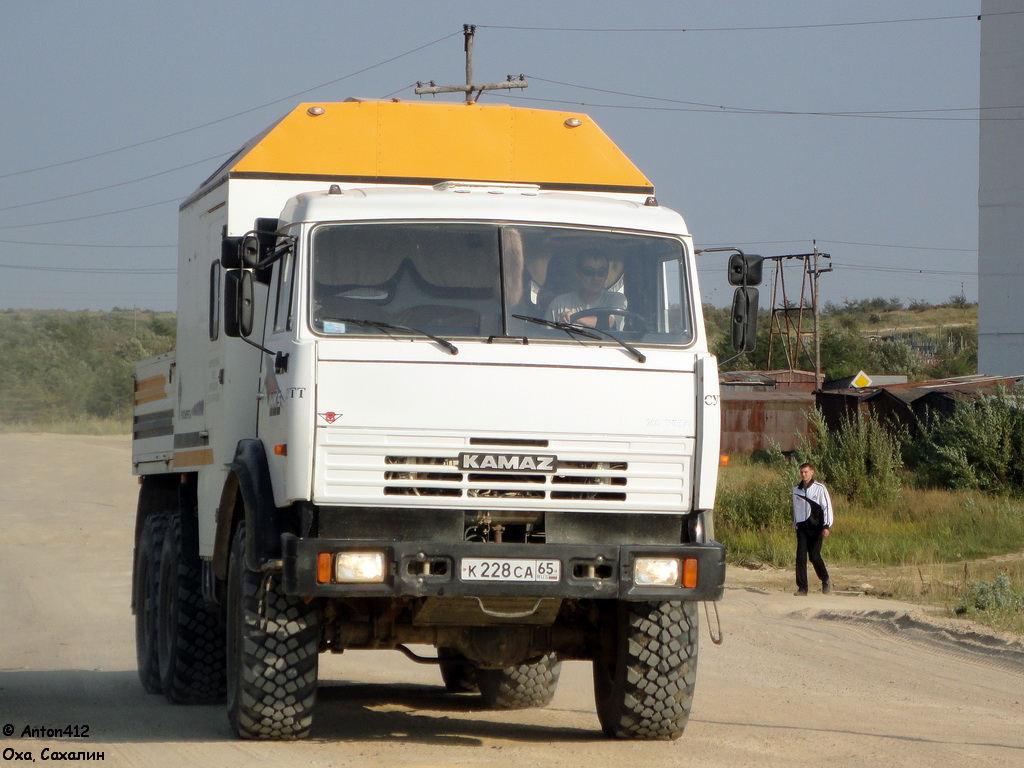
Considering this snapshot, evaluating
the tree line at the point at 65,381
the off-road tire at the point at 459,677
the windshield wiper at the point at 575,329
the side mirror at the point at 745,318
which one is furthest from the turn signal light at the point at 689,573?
the tree line at the point at 65,381

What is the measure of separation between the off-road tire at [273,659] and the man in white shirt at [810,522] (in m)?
11.1

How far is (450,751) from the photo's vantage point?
6980 millimetres

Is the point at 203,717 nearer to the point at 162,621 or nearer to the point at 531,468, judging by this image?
the point at 162,621

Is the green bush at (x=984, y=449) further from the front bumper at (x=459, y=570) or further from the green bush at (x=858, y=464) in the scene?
the front bumper at (x=459, y=570)

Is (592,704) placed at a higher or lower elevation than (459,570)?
lower

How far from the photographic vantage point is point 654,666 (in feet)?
23.0

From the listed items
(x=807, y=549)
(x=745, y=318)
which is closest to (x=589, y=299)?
→ (x=745, y=318)

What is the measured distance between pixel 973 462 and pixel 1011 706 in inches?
729

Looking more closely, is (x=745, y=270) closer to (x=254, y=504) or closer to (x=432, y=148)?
(x=432, y=148)

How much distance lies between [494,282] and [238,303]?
1357 mm

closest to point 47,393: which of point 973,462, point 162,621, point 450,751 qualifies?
point 973,462

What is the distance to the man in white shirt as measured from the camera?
16938 millimetres

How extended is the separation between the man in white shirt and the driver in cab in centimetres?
1066

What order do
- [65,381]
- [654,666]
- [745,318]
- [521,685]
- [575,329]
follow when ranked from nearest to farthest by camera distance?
1. [575,329]
2. [654,666]
3. [745,318]
4. [521,685]
5. [65,381]
